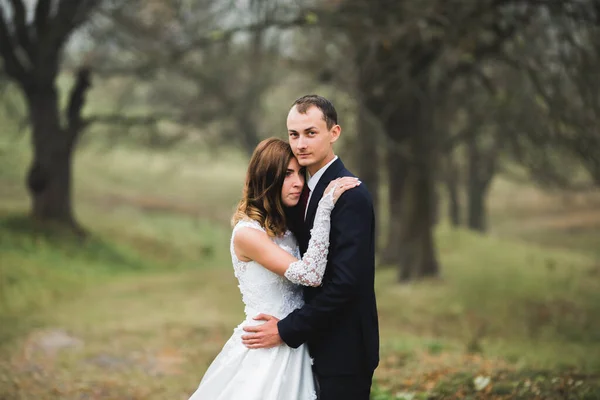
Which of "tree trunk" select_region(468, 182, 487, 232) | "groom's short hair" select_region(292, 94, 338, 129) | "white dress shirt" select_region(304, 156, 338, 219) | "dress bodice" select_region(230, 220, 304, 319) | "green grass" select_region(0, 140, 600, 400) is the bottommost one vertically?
"green grass" select_region(0, 140, 600, 400)

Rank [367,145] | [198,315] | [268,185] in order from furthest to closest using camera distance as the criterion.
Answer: [367,145], [198,315], [268,185]

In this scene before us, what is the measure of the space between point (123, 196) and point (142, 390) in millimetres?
26534

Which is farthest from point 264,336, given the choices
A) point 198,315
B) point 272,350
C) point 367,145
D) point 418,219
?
point 418,219

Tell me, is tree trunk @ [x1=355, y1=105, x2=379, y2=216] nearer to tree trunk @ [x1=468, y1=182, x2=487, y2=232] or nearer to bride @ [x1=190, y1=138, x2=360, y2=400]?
bride @ [x1=190, y1=138, x2=360, y2=400]

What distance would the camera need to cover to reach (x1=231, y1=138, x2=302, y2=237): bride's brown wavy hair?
3848 millimetres

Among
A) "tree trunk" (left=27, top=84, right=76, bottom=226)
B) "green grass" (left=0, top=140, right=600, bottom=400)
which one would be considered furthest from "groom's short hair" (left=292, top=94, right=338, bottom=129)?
"tree trunk" (left=27, top=84, right=76, bottom=226)

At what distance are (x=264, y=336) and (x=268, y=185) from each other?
0.85 meters

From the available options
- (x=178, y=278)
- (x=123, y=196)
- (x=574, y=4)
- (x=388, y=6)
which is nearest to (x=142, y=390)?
(x=388, y=6)

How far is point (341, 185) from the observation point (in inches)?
143

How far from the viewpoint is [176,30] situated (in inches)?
746

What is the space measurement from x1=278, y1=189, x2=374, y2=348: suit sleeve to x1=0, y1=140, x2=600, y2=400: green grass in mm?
2465

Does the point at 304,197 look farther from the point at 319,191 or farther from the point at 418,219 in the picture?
the point at 418,219

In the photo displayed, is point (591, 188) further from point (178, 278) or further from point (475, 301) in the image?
point (178, 278)

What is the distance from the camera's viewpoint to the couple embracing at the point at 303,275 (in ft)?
11.8
